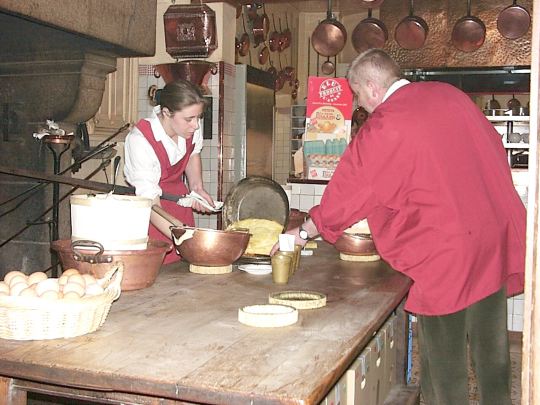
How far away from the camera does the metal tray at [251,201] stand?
373 centimetres

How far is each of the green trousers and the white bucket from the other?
1234mm

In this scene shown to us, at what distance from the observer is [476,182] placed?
110 inches

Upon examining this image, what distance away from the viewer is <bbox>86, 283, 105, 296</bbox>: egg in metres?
2.04

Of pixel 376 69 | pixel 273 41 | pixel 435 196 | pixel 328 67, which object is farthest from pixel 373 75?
pixel 328 67

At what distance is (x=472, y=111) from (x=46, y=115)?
2.86 meters

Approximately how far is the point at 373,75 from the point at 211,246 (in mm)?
1029

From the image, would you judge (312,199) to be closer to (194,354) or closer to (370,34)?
(370,34)

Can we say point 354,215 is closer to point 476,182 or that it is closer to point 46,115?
point 476,182

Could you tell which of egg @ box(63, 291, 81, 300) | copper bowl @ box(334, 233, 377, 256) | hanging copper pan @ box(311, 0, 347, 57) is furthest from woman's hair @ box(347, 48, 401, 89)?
hanging copper pan @ box(311, 0, 347, 57)

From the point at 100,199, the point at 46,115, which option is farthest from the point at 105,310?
the point at 46,115

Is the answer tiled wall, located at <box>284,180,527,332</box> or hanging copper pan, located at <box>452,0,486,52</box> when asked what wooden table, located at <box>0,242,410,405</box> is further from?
hanging copper pan, located at <box>452,0,486,52</box>

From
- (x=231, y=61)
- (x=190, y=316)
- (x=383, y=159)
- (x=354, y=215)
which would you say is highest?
(x=231, y=61)

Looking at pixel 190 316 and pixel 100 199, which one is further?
pixel 100 199

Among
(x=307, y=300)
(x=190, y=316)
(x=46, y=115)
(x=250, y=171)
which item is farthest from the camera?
(x=250, y=171)
